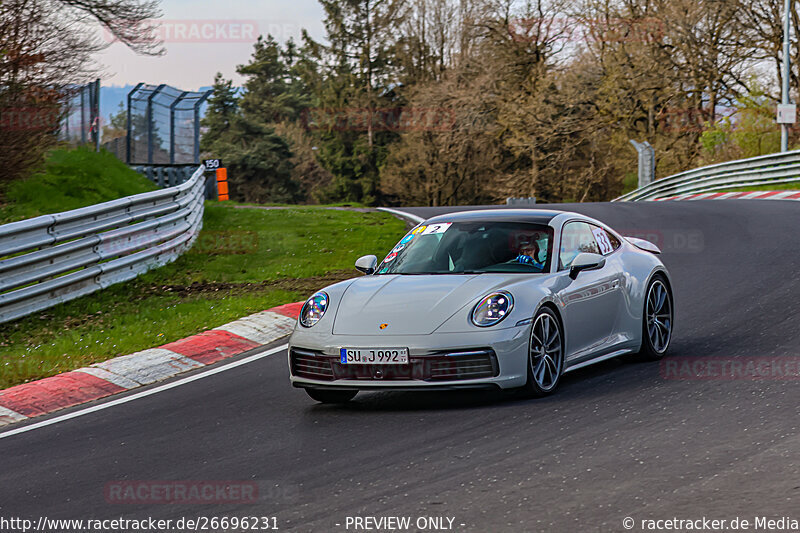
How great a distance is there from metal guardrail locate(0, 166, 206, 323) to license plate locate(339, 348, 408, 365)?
5137 mm

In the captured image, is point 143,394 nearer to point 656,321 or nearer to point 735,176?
point 656,321

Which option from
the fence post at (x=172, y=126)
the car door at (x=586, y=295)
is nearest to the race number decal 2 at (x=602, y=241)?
the car door at (x=586, y=295)

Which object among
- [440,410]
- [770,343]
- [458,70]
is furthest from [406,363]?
[458,70]

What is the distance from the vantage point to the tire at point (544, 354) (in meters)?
6.90

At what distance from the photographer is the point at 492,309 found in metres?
6.91

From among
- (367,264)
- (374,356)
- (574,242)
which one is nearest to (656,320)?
(574,242)

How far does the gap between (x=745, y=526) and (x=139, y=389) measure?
5.32 m

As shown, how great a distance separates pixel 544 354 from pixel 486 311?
0.54 meters

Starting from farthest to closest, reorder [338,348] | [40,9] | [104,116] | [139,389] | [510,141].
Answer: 1. [510,141]
2. [104,116]
3. [40,9]
4. [139,389]
5. [338,348]

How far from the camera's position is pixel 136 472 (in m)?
5.61

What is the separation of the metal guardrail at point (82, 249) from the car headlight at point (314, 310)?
447cm

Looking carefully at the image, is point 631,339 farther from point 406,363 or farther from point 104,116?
point 104,116

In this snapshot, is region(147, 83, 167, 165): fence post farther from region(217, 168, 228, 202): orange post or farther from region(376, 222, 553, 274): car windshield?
region(376, 222, 553, 274): car windshield

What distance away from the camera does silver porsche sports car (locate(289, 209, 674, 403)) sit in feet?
22.0
